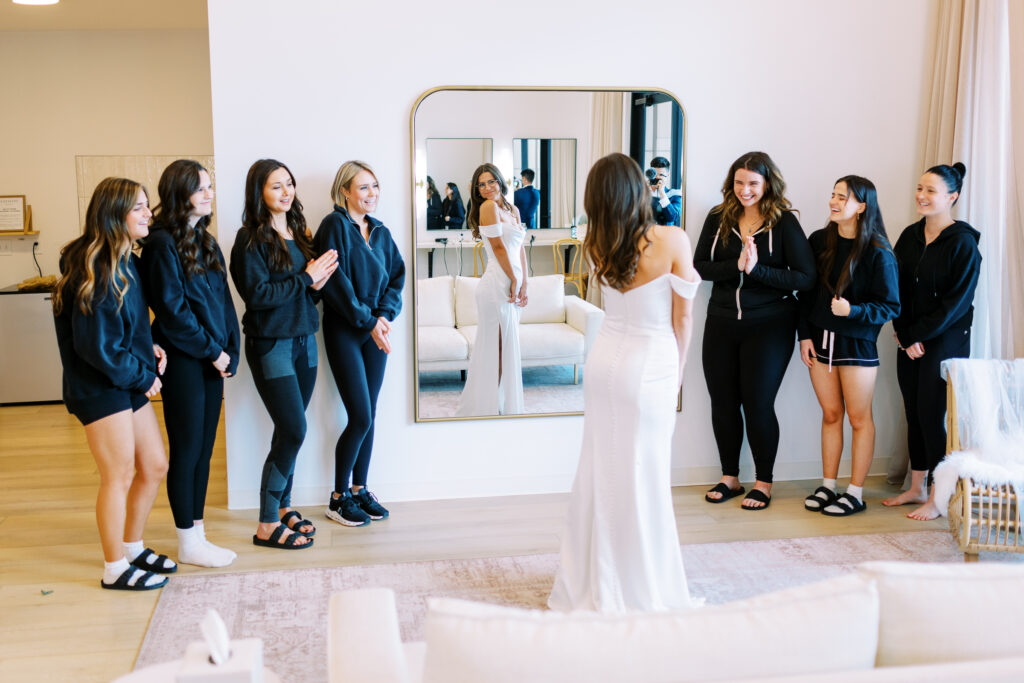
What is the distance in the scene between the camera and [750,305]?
4.26 metres

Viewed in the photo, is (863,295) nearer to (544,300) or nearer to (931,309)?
(931,309)

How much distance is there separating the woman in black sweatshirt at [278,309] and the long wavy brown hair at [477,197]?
2.29 ft

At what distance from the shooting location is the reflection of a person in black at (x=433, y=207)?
4.19 m

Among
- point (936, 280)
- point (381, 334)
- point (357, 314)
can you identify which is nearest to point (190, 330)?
point (357, 314)

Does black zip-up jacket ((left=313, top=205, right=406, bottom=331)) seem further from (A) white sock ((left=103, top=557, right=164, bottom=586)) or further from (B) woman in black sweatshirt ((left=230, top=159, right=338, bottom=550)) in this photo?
(A) white sock ((left=103, top=557, right=164, bottom=586))

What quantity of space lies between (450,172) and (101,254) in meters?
1.59

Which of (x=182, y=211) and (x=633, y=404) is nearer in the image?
(x=633, y=404)

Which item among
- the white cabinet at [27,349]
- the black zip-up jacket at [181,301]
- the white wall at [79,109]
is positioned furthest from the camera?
the white wall at [79,109]

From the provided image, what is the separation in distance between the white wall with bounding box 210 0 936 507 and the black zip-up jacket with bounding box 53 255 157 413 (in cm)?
91

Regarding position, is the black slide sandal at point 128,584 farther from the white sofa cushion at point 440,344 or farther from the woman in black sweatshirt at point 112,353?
the white sofa cushion at point 440,344

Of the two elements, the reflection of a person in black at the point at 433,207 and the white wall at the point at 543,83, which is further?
the reflection of a person in black at the point at 433,207

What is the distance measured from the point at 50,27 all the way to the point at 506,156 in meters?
4.41

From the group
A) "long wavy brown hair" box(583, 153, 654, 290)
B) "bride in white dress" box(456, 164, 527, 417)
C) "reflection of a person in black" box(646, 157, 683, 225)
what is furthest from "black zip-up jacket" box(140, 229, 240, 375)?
"reflection of a person in black" box(646, 157, 683, 225)

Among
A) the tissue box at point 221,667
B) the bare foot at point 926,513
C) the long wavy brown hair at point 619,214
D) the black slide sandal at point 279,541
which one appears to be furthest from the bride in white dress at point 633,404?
the tissue box at point 221,667
